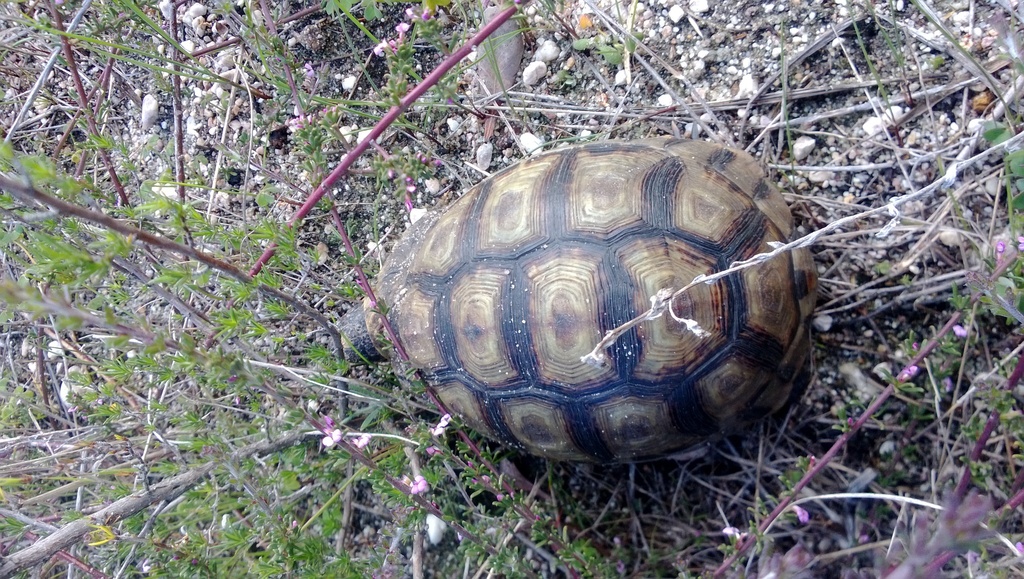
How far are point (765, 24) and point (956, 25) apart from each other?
2.04ft

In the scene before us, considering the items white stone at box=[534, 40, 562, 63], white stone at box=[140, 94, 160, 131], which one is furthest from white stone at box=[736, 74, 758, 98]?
white stone at box=[140, 94, 160, 131]

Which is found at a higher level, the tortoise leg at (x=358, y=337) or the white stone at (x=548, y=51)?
the white stone at (x=548, y=51)

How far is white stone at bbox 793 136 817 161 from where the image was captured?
240 cm

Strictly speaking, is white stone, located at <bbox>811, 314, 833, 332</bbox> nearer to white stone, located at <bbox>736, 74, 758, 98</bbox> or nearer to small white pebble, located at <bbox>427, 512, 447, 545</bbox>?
white stone, located at <bbox>736, 74, 758, 98</bbox>

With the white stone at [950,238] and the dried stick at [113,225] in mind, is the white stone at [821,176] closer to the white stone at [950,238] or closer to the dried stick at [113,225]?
the white stone at [950,238]

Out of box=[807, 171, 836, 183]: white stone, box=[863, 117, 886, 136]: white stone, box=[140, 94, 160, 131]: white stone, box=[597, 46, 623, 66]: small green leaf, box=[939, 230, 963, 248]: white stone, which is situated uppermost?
box=[597, 46, 623, 66]: small green leaf

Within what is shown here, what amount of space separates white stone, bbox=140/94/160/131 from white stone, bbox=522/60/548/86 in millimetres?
1686

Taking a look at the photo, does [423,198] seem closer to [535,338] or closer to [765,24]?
[535,338]

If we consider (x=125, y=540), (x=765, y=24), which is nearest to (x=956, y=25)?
(x=765, y=24)

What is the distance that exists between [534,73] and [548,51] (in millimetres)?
107

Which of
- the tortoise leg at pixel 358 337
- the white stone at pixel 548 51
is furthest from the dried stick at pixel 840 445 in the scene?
the white stone at pixel 548 51

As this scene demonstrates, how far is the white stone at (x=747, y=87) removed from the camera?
248 cm

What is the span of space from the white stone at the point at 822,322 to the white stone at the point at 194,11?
286 centimetres

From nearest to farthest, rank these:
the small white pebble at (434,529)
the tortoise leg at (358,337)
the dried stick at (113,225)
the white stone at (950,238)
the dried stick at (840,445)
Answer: the dried stick at (113,225), the dried stick at (840,445), the white stone at (950,238), the tortoise leg at (358,337), the small white pebble at (434,529)
